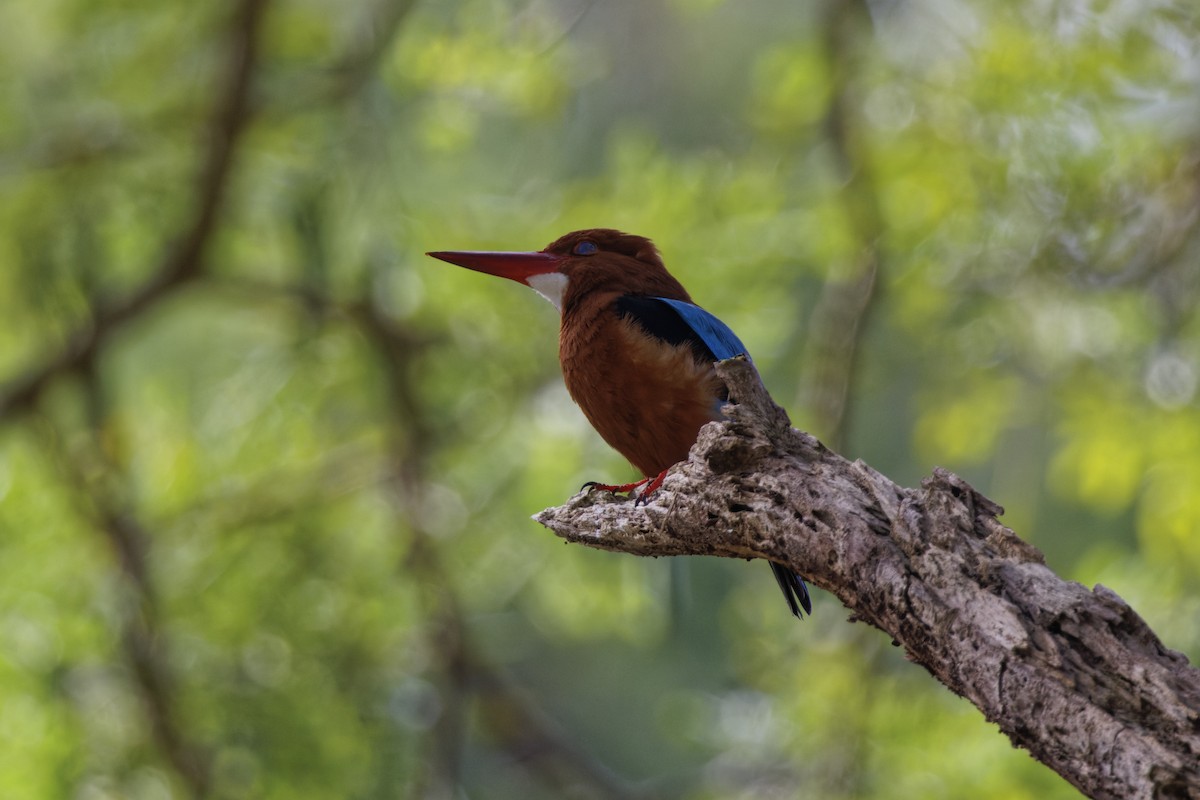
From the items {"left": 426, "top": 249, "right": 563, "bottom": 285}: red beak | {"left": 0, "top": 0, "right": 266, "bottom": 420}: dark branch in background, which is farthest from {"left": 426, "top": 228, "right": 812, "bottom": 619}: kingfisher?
{"left": 0, "top": 0, "right": 266, "bottom": 420}: dark branch in background

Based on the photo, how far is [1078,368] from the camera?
5.96m

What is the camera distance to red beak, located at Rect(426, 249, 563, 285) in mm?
4156

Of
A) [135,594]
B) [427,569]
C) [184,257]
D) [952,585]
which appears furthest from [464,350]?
[952,585]

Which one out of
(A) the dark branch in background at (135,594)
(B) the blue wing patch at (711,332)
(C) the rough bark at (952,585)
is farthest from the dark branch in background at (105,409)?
(C) the rough bark at (952,585)

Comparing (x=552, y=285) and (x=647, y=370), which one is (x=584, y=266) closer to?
(x=552, y=285)

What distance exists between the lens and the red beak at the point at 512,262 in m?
4.16

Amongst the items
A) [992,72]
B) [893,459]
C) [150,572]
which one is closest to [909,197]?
[992,72]

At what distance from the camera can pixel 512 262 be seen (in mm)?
4238

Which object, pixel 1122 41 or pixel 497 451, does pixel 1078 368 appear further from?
pixel 497 451

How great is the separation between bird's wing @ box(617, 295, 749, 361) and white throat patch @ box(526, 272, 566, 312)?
1.50 feet

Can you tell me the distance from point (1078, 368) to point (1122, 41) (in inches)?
58.5

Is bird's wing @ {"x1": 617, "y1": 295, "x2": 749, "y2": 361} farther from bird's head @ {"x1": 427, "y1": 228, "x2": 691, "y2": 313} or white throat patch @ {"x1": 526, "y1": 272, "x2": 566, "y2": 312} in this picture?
white throat patch @ {"x1": 526, "y1": 272, "x2": 566, "y2": 312}

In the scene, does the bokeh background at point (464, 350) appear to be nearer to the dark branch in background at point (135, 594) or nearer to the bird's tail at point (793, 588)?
the dark branch in background at point (135, 594)

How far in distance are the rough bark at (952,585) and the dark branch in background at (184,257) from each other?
395cm
